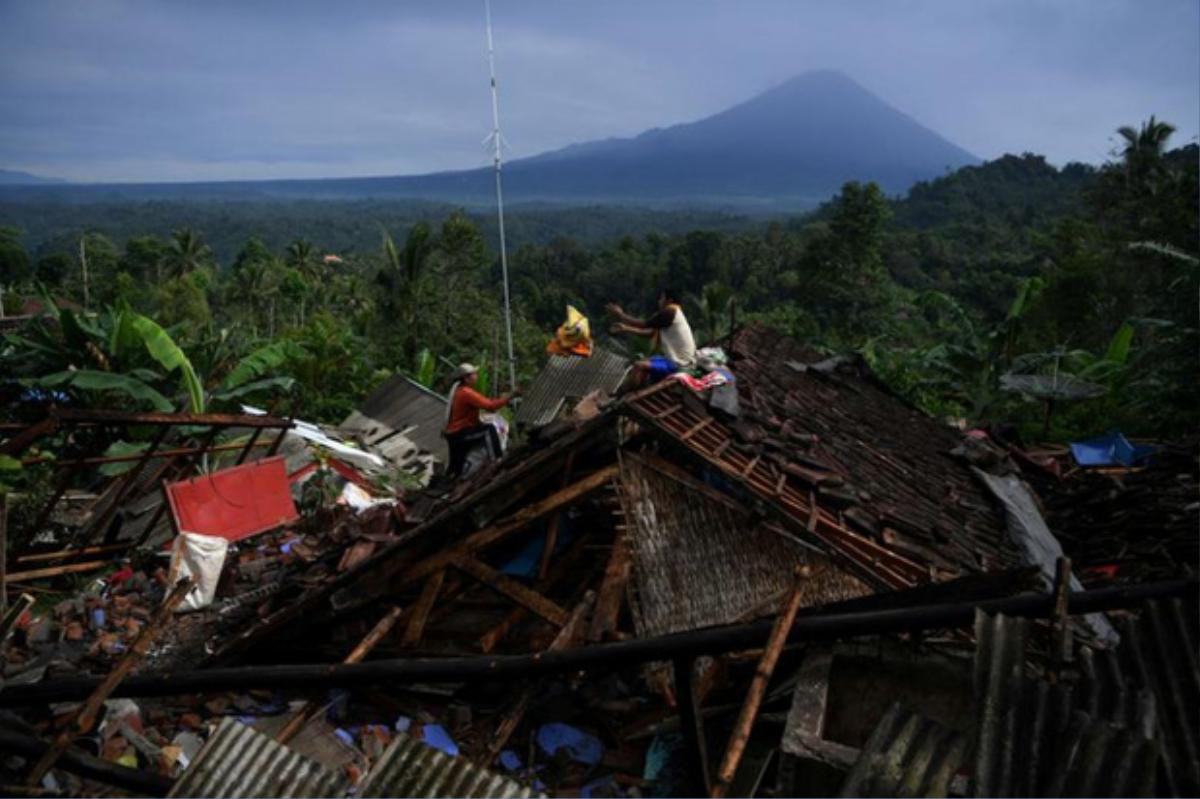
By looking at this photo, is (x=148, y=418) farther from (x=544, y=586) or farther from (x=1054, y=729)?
(x=1054, y=729)

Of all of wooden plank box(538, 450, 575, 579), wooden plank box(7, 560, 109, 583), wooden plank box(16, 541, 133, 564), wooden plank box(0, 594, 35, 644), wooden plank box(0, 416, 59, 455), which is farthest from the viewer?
wooden plank box(16, 541, 133, 564)

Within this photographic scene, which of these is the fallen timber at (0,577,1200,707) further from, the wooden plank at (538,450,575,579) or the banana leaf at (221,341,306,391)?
the banana leaf at (221,341,306,391)

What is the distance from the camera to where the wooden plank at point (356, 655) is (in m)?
4.69

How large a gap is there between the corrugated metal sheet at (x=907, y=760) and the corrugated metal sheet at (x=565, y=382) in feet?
28.7

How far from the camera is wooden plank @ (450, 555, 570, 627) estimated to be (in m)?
5.20

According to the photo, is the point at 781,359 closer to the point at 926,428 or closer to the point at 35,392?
the point at 926,428

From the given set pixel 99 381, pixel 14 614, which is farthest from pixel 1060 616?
pixel 99 381

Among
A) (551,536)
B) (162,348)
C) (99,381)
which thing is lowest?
(551,536)

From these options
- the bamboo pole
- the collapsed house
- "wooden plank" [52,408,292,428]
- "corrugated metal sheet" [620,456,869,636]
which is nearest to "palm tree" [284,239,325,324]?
"wooden plank" [52,408,292,428]

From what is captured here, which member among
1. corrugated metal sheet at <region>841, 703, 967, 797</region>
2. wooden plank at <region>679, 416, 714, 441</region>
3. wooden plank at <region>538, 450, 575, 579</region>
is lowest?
wooden plank at <region>538, 450, 575, 579</region>

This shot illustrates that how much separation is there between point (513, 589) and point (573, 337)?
18.7 feet

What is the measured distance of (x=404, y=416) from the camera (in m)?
12.5

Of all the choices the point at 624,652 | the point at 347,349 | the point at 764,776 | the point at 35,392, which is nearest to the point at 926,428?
the point at 764,776

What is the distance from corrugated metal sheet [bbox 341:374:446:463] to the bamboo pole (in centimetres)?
881
